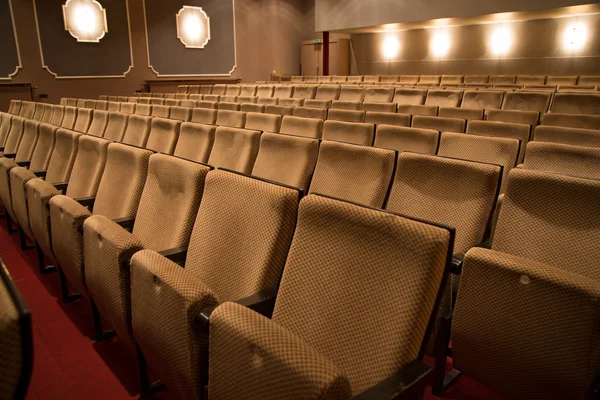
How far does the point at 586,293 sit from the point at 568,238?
0.21 meters

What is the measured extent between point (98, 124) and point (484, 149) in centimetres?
193

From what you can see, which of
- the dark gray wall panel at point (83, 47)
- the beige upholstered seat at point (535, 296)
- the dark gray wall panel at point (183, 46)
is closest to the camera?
the beige upholstered seat at point (535, 296)

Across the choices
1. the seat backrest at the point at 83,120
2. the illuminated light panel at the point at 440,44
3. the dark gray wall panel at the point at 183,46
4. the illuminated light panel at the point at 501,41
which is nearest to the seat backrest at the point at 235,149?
the seat backrest at the point at 83,120

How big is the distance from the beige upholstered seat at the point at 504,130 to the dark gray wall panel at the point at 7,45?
4.92m

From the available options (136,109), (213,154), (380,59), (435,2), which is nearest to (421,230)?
(213,154)

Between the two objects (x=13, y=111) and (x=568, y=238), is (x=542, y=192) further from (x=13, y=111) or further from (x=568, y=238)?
(x=13, y=111)

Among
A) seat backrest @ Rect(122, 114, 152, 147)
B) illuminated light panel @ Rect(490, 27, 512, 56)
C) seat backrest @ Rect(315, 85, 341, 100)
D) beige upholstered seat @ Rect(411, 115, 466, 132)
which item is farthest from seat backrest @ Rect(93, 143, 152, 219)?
illuminated light panel @ Rect(490, 27, 512, 56)

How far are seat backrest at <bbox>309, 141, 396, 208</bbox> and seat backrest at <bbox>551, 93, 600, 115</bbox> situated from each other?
1.38 metres

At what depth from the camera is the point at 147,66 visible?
18.1ft

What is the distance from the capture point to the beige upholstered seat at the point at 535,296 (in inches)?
22.1

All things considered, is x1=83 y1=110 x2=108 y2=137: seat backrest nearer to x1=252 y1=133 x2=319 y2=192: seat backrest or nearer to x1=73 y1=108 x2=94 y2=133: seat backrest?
x1=73 y1=108 x2=94 y2=133: seat backrest

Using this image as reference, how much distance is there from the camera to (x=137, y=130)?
1890mm

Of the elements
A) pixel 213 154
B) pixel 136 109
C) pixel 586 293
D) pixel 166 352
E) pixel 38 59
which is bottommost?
pixel 166 352

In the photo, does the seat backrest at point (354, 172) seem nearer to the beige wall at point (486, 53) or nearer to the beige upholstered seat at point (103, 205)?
the beige upholstered seat at point (103, 205)
